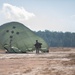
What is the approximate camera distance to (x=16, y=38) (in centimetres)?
6131

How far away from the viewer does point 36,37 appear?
6481 centimetres

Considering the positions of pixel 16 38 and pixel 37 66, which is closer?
pixel 37 66

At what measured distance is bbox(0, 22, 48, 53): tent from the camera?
5883cm

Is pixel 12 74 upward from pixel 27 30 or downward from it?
downward

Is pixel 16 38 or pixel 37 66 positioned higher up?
pixel 16 38

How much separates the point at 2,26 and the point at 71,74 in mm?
51184

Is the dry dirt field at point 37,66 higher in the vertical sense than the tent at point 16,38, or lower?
lower

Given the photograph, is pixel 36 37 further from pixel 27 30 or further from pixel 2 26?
pixel 2 26

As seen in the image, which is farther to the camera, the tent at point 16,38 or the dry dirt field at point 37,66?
the tent at point 16,38

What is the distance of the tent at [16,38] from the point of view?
5883cm

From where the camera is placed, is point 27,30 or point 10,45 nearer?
point 10,45

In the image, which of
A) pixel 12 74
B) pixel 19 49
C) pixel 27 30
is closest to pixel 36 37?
pixel 27 30

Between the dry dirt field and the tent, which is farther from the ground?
the tent

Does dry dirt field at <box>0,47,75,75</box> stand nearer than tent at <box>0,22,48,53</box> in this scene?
Yes
